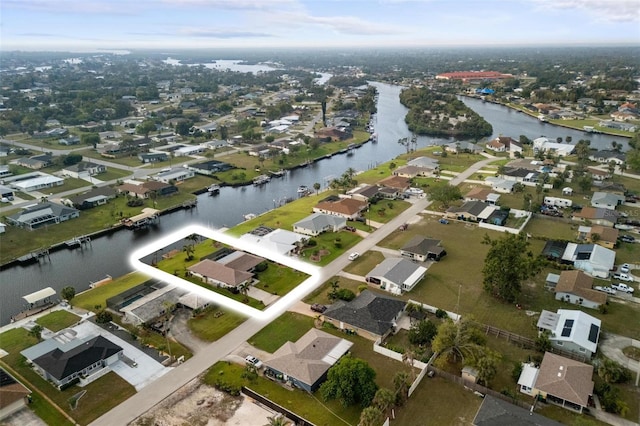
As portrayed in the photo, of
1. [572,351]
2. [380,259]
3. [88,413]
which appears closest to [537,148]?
[380,259]

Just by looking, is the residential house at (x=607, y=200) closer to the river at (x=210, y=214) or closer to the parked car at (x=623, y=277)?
the parked car at (x=623, y=277)

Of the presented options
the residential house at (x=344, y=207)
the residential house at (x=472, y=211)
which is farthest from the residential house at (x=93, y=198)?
the residential house at (x=472, y=211)

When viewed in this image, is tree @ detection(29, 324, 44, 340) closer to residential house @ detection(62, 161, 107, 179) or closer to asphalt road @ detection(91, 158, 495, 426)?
asphalt road @ detection(91, 158, 495, 426)

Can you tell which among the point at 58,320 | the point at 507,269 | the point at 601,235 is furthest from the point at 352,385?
the point at 601,235

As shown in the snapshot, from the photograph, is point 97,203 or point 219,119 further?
point 219,119

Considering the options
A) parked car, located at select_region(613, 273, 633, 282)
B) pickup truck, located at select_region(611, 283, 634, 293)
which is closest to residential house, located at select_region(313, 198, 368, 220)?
parked car, located at select_region(613, 273, 633, 282)

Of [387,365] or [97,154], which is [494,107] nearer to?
[97,154]
